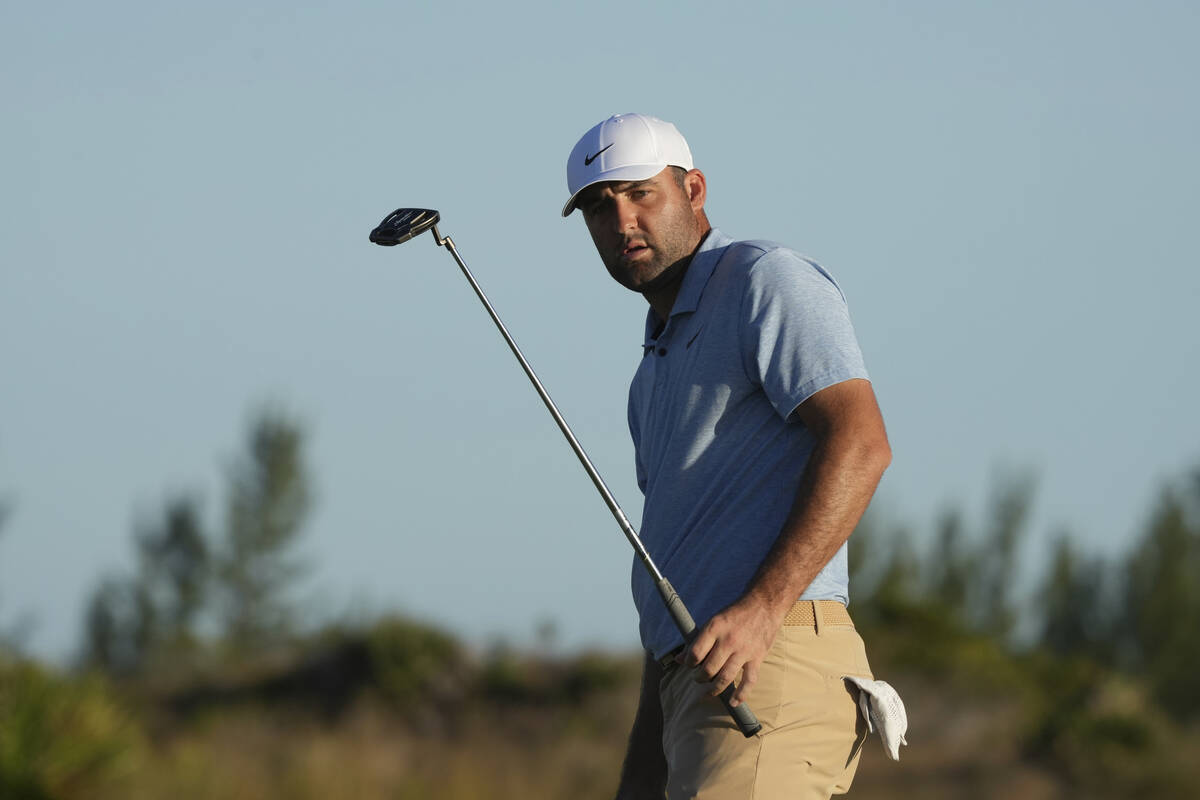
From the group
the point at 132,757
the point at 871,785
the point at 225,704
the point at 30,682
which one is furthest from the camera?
the point at 225,704

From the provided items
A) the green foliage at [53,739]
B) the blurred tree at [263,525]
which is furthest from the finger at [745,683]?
the blurred tree at [263,525]

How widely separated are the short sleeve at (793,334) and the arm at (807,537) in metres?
0.07

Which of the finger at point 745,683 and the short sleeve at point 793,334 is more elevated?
the short sleeve at point 793,334

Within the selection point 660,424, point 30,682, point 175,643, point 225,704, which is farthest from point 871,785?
point 175,643

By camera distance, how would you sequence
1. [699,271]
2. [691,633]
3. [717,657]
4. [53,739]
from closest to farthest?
1. [717,657]
2. [691,633]
3. [699,271]
4. [53,739]

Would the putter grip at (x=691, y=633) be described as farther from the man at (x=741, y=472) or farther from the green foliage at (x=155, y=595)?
the green foliage at (x=155, y=595)

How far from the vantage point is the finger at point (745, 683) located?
3.63 metres

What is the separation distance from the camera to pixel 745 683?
3652mm

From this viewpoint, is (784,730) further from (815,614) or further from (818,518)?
(818,518)

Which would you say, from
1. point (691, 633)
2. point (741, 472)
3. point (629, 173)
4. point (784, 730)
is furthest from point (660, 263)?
point (784, 730)

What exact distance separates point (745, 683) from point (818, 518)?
413 mm

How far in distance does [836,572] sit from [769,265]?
781 millimetres

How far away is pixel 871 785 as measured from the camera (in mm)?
22891

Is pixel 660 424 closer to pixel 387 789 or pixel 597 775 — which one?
pixel 387 789
